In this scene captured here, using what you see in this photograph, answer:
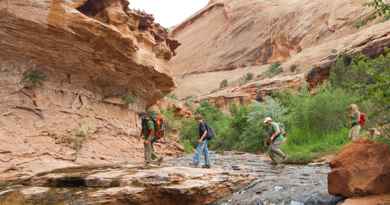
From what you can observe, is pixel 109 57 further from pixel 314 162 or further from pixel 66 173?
pixel 314 162

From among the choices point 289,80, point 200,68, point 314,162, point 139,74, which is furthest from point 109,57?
point 200,68

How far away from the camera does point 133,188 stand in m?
7.20

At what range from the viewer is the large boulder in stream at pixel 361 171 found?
606 cm

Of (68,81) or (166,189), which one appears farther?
(68,81)

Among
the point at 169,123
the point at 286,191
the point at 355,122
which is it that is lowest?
the point at 286,191

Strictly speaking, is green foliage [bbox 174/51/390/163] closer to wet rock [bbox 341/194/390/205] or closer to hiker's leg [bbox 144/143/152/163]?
wet rock [bbox 341/194/390/205]

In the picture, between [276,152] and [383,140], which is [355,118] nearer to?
[276,152]

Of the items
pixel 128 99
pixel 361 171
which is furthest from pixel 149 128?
pixel 361 171

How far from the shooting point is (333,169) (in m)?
6.55

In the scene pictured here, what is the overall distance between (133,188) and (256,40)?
53.5m

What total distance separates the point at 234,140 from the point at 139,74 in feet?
21.6

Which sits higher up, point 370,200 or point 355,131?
point 355,131

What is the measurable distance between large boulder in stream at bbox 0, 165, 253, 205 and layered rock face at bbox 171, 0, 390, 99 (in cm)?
2432

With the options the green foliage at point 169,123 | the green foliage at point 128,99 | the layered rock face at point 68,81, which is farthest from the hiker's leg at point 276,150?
the green foliage at point 169,123
